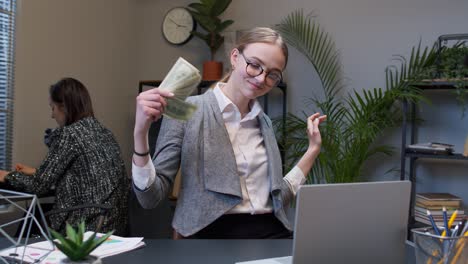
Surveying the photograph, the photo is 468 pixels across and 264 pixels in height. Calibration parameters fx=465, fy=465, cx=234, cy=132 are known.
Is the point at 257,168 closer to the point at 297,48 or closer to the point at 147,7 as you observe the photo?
the point at 297,48

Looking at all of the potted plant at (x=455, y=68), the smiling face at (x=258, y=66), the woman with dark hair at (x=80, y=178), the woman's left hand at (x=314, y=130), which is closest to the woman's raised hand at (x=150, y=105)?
the smiling face at (x=258, y=66)

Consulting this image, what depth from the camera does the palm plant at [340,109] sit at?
3164mm

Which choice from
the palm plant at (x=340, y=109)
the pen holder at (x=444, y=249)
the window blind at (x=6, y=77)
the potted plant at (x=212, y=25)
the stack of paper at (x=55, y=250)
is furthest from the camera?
the potted plant at (x=212, y=25)

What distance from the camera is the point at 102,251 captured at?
1.12 metres

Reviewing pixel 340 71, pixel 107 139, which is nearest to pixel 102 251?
pixel 107 139

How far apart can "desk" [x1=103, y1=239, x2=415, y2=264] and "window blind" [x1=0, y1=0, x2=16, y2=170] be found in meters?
1.94

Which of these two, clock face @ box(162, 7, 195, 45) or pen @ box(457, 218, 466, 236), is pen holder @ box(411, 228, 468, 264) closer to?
pen @ box(457, 218, 466, 236)

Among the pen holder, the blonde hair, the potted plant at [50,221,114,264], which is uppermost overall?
the blonde hair

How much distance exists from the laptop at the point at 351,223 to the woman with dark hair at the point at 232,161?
0.53 meters

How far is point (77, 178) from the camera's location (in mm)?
2357

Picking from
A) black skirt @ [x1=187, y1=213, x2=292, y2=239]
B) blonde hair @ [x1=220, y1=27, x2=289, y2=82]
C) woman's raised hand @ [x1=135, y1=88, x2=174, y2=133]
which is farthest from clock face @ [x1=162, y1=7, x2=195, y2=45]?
woman's raised hand @ [x1=135, y1=88, x2=174, y2=133]

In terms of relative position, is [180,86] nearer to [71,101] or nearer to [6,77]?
[71,101]

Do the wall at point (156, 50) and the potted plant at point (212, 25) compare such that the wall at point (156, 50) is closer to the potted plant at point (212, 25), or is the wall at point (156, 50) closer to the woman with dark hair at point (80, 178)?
the potted plant at point (212, 25)

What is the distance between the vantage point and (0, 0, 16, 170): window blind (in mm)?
2758
